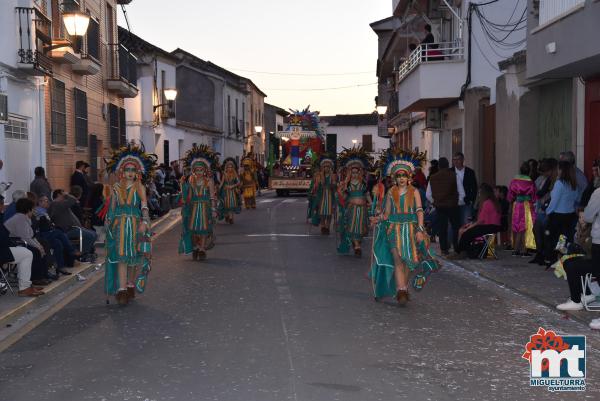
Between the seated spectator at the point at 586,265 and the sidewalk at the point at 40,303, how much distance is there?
18.9 feet

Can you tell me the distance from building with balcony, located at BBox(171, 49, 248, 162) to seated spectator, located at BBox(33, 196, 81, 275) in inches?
1367

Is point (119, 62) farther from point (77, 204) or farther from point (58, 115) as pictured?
point (77, 204)

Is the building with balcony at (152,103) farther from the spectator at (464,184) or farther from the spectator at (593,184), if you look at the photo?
the spectator at (593,184)

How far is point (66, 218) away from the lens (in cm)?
1230

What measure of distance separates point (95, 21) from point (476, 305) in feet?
57.1

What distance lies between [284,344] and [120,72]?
20746 millimetres

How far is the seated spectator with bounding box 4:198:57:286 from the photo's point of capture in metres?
10.1

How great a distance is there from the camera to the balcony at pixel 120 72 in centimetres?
2539

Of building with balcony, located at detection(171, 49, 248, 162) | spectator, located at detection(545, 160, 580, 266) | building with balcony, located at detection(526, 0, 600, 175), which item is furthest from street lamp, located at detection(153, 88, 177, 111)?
spectator, located at detection(545, 160, 580, 266)

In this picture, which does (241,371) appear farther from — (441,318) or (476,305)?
(476,305)

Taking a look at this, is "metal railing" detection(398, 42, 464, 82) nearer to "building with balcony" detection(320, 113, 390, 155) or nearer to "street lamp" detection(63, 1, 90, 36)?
"street lamp" detection(63, 1, 90, 36)

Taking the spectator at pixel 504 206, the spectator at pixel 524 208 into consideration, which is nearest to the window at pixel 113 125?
the spectator at pixel 504 206

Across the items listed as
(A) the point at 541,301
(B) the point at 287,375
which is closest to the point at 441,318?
(A) the point at 541,301

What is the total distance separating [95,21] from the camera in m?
23.3
